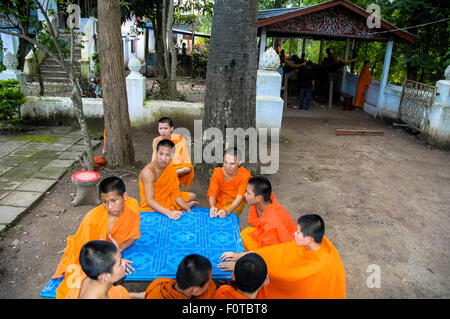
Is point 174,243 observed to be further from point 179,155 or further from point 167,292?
point 179,155

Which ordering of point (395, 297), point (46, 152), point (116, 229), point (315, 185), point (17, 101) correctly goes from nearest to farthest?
point (116, 229) → point (395, 297) → point (315, 185) → point (46, 152) → point (17, 101)

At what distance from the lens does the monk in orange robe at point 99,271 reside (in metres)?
2.35

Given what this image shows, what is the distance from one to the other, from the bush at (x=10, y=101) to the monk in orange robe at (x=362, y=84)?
11.0m

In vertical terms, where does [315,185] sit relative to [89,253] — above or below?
below

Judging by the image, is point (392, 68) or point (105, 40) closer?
point (105, 40)

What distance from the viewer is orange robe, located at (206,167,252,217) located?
4.41 m

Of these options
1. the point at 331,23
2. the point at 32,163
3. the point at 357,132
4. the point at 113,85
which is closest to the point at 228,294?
the point at 113,85

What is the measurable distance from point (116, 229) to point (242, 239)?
4.32 ft

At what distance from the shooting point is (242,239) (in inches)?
147

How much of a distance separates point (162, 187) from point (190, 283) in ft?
6.72

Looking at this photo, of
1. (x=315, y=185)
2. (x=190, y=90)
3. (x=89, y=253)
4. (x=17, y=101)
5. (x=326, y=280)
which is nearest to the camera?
(x=89, y=253)

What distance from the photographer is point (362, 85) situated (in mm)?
12977
